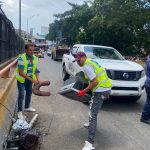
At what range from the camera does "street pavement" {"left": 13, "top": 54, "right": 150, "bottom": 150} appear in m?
6.74

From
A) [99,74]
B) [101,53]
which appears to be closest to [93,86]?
[99,74]

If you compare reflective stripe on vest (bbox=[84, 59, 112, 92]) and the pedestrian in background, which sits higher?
reflective stripe on vest (bbox=[84, 59, 112, 92])

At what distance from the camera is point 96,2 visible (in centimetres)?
3662

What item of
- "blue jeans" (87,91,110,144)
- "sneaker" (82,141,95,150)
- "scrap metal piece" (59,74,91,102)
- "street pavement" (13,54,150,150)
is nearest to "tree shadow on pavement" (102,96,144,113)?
"street pavement" (13,54,150,150)

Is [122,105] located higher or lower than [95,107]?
lower

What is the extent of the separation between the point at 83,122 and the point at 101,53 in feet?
15.2

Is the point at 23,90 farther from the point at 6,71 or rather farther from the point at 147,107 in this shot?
the point at 147,107

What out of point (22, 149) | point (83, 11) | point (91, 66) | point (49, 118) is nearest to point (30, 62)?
point (49, 118)

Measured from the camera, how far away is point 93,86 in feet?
21.2

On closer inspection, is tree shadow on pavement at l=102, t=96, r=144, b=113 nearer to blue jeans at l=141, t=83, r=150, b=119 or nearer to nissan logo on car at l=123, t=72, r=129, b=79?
nissan logo on car at l=123, t=72, r=129, b=79

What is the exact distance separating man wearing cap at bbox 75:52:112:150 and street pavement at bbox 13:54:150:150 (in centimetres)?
31

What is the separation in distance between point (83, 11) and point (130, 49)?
20.9 meters

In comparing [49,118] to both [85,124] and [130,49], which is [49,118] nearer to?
[85,124]

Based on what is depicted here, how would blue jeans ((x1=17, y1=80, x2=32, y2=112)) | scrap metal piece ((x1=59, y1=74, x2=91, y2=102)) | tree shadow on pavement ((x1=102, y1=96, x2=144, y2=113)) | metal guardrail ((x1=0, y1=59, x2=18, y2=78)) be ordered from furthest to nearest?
1. tree shadow on pavement ((x1=102, y1=96, x2=144, y2=113))
2. blue jeans ((x1=17, y1=80, x2=32, y2=112))
3. scrap metal piece ((x1=59, y1=74, x2=91, y2=102))
4. metal guardrail ((x1=0, y1=59, x2=18, y2=78))
